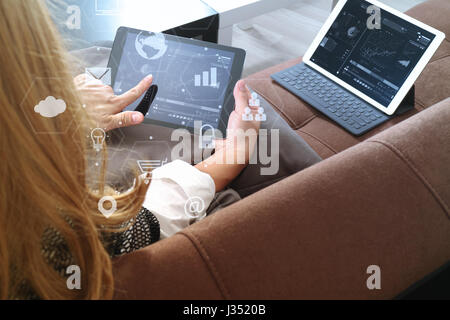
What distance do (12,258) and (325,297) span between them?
13.8 inches

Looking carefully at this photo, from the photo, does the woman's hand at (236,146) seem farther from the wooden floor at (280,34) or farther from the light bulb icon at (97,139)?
the wooden floor at (280,34)

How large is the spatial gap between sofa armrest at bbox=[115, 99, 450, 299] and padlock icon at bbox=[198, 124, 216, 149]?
38 cm

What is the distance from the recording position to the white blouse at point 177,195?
70cm

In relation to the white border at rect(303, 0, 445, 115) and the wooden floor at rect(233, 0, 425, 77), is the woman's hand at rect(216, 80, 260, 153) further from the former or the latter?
the wooden floor at rect(233, 0, 425, 77)

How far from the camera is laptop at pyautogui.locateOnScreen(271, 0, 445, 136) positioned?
41.1 inches

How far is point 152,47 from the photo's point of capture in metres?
0.94

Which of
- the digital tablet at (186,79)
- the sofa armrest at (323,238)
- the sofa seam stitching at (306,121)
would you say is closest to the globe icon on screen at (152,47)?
the digital tablet at (186,79)

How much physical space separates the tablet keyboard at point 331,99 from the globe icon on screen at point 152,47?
37 cm

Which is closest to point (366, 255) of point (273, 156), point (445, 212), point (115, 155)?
point (445, 212)

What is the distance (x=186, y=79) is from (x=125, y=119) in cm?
16

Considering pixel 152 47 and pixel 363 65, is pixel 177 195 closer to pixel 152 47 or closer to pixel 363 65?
pixel 152 47

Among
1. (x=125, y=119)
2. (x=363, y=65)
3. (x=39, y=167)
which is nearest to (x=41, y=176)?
(x=39, y=167)

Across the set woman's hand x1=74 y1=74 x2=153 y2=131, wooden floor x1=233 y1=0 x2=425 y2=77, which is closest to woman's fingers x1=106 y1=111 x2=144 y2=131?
woman's hand x1=74 y1=74 x2=153 y2=131

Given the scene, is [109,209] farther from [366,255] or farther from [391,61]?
[391,61]
